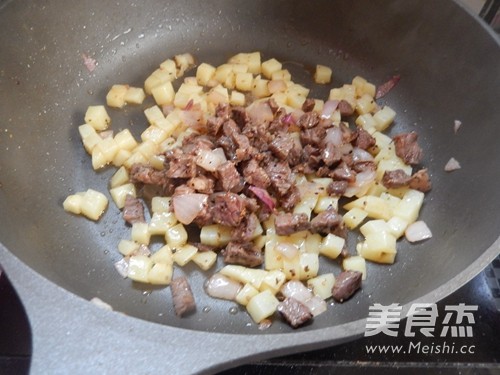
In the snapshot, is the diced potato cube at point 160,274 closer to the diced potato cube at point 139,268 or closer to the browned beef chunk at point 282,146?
the diced potato cube at point 139,268

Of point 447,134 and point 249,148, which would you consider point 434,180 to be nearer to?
point 447,134

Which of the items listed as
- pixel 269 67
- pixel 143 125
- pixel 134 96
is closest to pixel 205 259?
pixel 143 125

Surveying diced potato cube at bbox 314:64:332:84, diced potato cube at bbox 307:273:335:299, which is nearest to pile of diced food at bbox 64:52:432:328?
diced potato cube at bbox 307:273:335:299

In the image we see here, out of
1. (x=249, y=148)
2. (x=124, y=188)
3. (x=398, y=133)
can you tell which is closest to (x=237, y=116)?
(x=249, y=148)

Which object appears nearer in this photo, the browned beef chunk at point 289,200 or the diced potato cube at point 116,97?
the browned beef chunk at point 289,200

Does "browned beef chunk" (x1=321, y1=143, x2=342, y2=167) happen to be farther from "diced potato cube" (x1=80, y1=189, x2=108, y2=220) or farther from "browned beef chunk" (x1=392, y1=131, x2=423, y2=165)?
"diced potato cube" (x1=80, y1=189, x2=108, y2=220)

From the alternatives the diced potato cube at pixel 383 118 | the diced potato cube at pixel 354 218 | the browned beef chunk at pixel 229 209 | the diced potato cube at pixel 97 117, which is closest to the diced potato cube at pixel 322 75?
the diced potato cube at pixel 383 118
